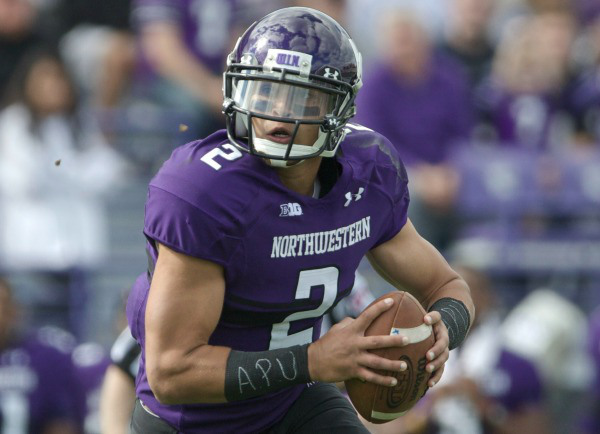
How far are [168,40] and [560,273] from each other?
263 cm

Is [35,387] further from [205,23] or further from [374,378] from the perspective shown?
[374,378]

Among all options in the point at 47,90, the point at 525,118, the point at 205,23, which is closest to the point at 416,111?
the point at 525,118

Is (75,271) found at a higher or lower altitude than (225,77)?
lower

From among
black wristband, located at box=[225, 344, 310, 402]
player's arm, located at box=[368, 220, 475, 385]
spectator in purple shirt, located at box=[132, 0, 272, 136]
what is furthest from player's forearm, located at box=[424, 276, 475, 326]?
spectator in purple shirt, located at box=[132, 0, 272, 136]

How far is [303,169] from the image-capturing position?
351 cm

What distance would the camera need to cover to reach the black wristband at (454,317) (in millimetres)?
3611

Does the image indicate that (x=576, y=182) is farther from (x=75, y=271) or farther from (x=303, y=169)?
(x=303, y=169)

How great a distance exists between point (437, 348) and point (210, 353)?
2.02 ft

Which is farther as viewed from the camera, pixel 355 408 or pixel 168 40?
pixel 168 40

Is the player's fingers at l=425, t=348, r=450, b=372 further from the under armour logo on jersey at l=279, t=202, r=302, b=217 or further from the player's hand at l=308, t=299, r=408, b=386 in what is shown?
the under armour logo on jersey at l=279, t=202, r=302, b=217

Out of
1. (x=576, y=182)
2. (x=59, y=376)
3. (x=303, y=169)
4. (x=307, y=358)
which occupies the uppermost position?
(x=303, y=169)

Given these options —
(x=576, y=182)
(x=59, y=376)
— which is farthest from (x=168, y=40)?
(x=576, y=182)

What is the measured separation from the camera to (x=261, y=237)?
3.31 meters

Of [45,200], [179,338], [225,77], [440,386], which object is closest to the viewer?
[179,338]
